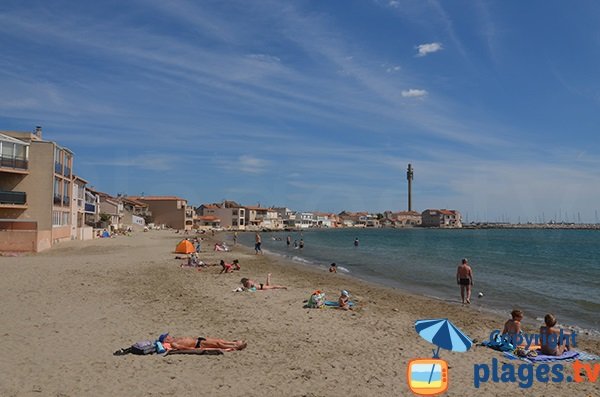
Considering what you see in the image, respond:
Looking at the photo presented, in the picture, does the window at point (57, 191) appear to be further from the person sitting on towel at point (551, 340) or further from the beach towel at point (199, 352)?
the person sitting on towel at point (551, 340)

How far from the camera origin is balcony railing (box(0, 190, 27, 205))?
30.1 m

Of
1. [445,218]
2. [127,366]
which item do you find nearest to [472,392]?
[127,366]

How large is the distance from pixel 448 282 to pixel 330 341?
17.2 m

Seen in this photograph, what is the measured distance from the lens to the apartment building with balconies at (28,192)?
29.0m

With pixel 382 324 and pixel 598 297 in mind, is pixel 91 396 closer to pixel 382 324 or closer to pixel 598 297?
pixel 382 324

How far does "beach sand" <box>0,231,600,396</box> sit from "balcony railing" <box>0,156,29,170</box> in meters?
15.0

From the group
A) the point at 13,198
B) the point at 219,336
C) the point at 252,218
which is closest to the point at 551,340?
the point at 219,336

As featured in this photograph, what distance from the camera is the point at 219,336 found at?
10500 mm

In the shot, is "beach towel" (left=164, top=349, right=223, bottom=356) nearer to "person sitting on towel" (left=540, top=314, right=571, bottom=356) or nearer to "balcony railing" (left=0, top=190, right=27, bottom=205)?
"person sitting on towel" (left=540, top=314, right=571, bottom=356)

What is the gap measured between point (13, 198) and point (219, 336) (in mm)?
26555

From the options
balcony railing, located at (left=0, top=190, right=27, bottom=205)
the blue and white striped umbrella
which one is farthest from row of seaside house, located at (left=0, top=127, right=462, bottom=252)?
the blue and white striped umbrella

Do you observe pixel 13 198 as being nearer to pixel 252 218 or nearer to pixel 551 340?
pixel 551 340

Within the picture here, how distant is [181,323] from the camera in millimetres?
11609

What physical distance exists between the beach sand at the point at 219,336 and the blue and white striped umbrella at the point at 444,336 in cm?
106
